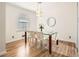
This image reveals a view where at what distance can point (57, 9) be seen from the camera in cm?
171

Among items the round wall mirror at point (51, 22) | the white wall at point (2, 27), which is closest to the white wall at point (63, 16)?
the round wall mirror at point (51, 22)

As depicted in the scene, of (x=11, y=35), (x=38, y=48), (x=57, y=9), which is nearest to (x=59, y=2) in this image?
(x=57, y=9)

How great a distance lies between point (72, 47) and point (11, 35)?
3.39 ft

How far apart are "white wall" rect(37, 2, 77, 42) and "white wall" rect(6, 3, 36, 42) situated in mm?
152

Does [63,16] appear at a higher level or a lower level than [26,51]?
higher

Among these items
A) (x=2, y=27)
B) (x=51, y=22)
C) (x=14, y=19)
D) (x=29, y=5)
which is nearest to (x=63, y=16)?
(x=51, y=22)

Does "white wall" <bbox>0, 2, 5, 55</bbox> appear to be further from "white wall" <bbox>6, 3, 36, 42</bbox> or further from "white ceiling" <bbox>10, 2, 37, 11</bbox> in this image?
"white ceiling" <bbox>10, 2, 37, 11</bbox>

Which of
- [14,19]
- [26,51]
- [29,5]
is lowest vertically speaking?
[26,51]

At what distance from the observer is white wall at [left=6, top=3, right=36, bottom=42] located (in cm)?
168

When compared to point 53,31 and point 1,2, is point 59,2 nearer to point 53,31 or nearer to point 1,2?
point 53,31

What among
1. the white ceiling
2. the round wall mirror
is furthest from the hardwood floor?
the white ceiling

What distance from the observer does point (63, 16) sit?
1.71m

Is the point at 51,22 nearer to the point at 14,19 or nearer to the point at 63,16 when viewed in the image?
the point at 63,16

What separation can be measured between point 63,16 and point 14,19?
826 millimetres
